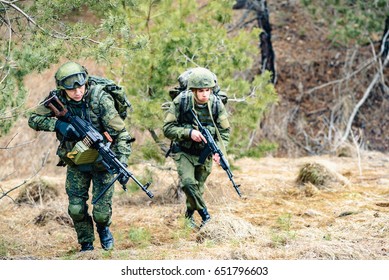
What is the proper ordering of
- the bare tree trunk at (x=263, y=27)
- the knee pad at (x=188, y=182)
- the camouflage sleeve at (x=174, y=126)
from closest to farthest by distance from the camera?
the camouflage sleeve at (x=174, y=126) < the knee pad at (x=188, y=182) < the bare tree trunk at (x=263, y=27)

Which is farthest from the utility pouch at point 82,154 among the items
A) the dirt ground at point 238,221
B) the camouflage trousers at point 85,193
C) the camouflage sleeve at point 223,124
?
the camouflage sleeve at point 223,124

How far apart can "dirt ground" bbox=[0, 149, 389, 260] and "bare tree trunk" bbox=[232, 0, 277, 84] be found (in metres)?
4.43

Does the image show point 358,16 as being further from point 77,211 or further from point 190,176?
point 77,211

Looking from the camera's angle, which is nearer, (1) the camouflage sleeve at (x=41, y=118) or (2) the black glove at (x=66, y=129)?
(2) the black glove at (x=66, y=129)

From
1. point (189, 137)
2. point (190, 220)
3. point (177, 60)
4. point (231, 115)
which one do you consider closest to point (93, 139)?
point (189, 137)

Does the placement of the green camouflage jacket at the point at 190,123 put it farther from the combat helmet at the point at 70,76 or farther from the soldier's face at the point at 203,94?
the combat helmet at the point at 70,76

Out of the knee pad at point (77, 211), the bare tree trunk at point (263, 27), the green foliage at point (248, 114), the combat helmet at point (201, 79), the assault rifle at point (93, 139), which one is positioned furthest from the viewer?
the bare tree trunk at point (263, 27)

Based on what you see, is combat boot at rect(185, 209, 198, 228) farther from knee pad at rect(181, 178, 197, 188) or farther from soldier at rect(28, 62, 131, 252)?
soldier at rect(28, 62, 131, 252)

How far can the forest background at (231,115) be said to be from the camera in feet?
27.1

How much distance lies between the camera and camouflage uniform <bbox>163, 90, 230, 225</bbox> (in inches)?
353

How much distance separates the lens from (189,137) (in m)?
8.91

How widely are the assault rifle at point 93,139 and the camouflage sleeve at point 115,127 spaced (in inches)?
6.1

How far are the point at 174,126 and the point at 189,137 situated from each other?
23 centimetres

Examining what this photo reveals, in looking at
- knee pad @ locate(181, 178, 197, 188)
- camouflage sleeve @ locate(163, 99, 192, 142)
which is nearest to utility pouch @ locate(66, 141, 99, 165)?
camouflage sleeve @ locate(163, 99, 192, 142)
